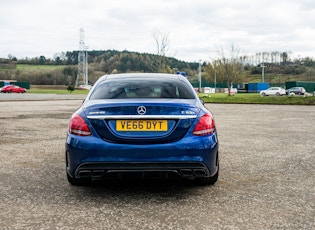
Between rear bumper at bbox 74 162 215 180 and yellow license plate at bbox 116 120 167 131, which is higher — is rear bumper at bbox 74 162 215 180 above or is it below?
below

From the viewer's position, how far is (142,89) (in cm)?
460

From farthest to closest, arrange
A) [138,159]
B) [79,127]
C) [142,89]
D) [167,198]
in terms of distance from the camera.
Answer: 1. [142,89]
2. [167,198]
3. [79,127]
4. [138,159]

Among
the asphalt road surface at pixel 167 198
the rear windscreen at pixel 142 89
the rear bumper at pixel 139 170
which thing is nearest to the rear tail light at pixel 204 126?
the rear bumper at pixel 139 170

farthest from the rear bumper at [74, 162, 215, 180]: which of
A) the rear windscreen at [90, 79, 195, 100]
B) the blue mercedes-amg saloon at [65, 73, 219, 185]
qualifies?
the rear windscreen at [90, 79, 195, 100]

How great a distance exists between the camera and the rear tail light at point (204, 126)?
12.9 feet

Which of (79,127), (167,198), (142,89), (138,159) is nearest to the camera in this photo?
(138,159)

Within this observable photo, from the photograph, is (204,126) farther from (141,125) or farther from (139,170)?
(139,170)

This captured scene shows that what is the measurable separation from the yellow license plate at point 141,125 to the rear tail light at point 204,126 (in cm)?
36

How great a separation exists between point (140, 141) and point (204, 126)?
2.36 feet

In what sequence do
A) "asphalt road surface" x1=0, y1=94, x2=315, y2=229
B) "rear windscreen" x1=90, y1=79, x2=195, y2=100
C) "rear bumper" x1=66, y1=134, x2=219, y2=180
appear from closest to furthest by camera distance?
"asphalt road surface" x1=0, y1=94, x2=315, y2=229 < "rear bumper" x1=66, y1=134, x2=219, y2=180 < "rear windscreen" x1=90, y1=79, x2=195, y2=100

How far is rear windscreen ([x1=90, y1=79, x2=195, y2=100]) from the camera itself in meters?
4.42

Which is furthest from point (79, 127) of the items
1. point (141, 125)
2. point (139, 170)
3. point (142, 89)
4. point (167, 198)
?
point (167, 198)

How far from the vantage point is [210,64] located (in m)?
92.5

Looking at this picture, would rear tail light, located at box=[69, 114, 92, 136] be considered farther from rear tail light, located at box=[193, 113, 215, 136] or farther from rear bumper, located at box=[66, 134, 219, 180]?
rear tail light, located at box=[193, 113, 215, 136]
